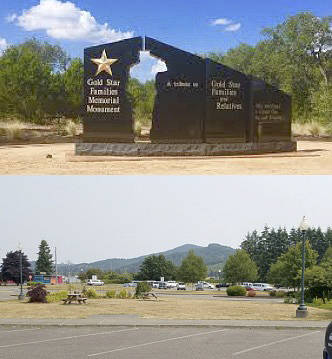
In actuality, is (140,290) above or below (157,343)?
above

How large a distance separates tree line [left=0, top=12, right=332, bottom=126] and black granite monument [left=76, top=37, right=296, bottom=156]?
30.3 feet

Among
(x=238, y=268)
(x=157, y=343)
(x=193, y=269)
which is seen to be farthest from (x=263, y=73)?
(x=193, y=269)

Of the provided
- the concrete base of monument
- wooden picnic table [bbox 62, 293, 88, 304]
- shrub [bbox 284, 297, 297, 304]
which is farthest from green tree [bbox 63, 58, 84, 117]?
shrub [bbox 284, 297, 297, 304]

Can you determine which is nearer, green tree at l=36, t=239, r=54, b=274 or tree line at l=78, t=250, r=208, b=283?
tree line at l=78, t=250, r=208, b=283

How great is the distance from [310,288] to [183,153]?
48.3ft

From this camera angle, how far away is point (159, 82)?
19828 mm

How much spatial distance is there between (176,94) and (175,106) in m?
0.38

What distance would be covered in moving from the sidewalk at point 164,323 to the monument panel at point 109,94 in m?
5.34

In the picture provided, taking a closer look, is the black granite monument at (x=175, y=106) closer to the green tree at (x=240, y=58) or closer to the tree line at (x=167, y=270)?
the green tree at (x=240, y=58)

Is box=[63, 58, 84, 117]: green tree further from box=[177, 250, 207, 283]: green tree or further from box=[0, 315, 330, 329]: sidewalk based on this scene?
box=[177, 250, 207, 283]: green tree

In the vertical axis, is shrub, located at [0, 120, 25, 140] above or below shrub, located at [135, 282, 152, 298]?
above

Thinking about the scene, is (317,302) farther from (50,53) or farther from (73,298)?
(50,53)

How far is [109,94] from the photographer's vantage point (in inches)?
761

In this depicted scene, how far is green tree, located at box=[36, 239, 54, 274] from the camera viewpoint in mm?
90438
